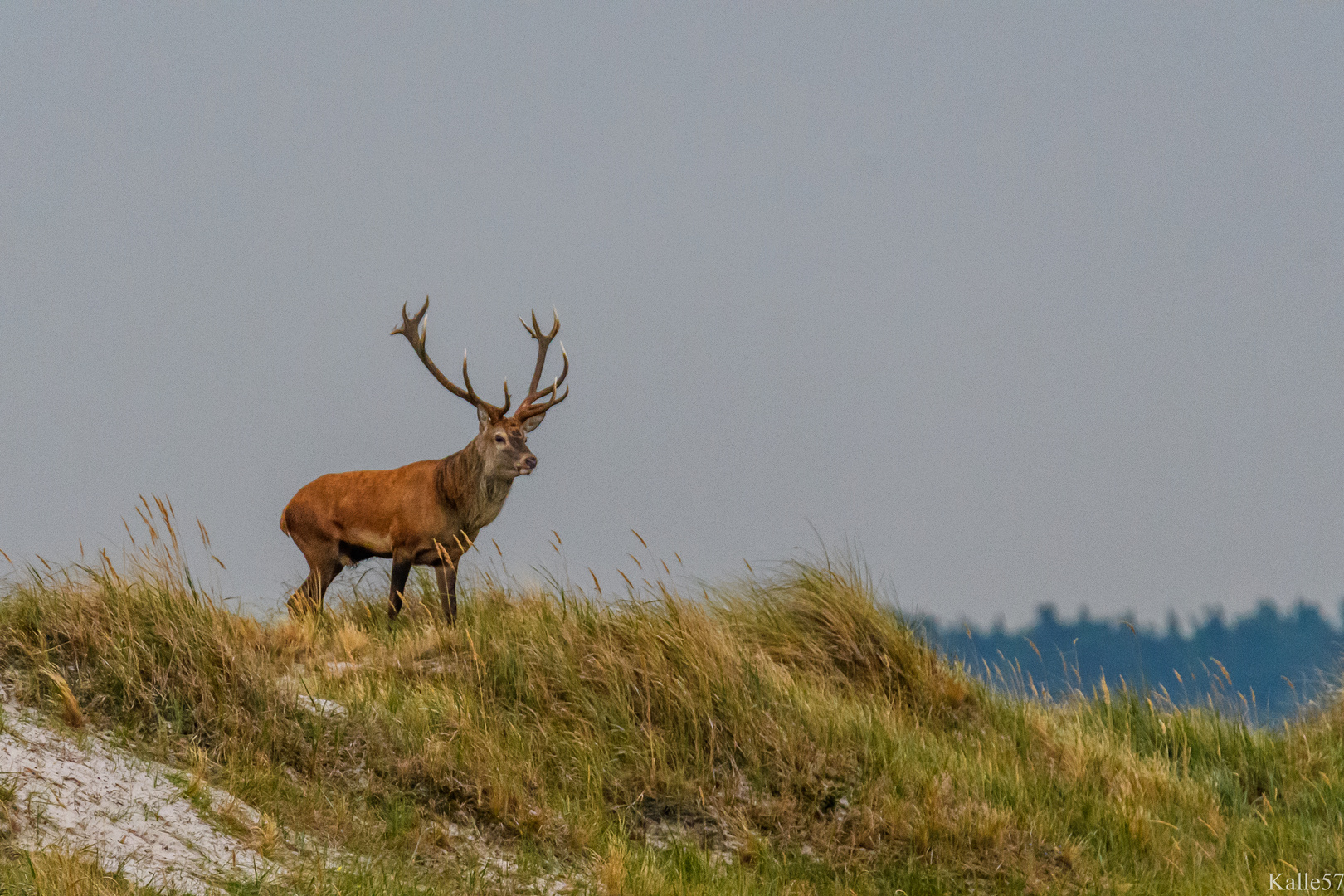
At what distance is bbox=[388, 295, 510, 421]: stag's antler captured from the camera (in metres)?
9.77

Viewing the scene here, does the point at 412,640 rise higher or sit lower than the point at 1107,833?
higher

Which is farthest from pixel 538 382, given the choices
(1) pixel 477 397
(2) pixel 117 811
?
(2) pixel 117 811

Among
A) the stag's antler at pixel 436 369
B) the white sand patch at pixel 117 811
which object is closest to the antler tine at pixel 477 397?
the stag's antler at pixel 436 369

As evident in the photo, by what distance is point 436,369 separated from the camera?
10195mm

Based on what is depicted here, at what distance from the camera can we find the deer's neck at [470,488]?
971 cm

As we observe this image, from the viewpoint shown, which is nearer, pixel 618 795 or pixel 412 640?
pixel 618 795

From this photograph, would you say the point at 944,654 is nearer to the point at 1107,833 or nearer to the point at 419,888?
the point at 1107,833

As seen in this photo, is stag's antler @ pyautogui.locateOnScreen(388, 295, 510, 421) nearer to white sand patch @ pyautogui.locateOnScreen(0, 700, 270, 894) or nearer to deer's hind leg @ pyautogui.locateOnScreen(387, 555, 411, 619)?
deer's hind leg @ pyautogui.locateOnScreen(387, 555, 411, 619)

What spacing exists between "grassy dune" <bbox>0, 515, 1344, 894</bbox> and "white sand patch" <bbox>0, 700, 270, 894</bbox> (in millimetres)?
196

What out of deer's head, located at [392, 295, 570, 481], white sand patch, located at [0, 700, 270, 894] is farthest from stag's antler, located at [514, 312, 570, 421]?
white sand patch, located at [0, 700, 270, 894]

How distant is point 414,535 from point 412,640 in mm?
1284

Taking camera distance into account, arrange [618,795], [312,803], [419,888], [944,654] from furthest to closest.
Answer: [944,654]
[618,795]
[312,803]
[419,888]

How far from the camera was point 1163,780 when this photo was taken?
8.14 metres

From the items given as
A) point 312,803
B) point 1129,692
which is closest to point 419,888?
point 312,803
